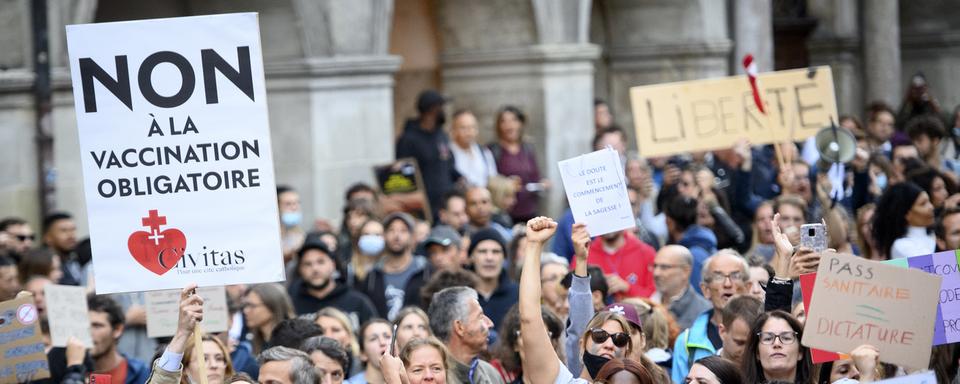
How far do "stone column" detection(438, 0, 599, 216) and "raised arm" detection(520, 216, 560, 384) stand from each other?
9737mm

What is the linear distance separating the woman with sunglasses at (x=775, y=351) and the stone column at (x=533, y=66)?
32.6 ft

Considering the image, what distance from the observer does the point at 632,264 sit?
420 inches

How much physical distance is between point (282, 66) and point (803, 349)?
27.7 feet

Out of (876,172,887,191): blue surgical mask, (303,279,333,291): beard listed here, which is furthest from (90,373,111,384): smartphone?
(876,172,887,191): blue surgical mask

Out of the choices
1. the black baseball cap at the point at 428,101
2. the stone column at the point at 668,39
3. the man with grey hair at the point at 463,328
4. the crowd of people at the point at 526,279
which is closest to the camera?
the crowd of people at the point at 526,279

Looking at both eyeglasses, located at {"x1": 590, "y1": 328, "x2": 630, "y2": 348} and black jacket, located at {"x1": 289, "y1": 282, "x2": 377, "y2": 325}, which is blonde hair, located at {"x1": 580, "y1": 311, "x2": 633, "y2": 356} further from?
black jacket, located at {"x1": 289, "y1": 282, "x2": 377, "y2": 325}

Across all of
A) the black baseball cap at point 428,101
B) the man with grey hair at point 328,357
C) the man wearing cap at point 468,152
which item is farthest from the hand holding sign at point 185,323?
the man wearing cap at point 468,152

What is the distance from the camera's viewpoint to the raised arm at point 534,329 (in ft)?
23.2

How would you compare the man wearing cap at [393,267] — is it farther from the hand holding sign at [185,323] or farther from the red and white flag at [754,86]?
the hand holding sign at [185,323]

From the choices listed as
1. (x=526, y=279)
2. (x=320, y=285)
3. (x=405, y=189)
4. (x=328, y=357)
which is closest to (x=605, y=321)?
(x=526, y=279)

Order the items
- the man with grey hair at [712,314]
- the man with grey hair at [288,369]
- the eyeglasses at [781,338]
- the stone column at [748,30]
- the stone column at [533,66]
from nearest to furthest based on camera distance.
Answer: the eyeglasses at [781,338]
the man with grey hair at [288,369]
the man with grey hair at [712,314]
the stone column at [533,66]
the stone column at [748,30]

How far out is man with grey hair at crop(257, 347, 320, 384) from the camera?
7.34 m

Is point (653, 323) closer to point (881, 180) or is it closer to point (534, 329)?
point (534, 329)

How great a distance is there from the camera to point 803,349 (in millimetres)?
7117
